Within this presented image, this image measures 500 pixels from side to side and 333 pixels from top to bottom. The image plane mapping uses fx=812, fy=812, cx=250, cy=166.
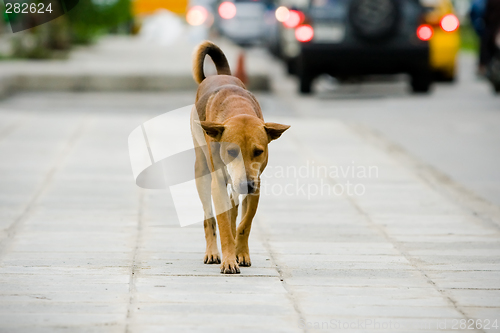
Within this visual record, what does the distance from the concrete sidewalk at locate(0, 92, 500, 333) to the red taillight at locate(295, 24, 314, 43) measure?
207 inches

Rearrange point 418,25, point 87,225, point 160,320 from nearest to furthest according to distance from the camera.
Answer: point 160,320 < point 87,225 < point 418,25

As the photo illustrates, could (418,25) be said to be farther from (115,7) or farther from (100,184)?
(115,7)

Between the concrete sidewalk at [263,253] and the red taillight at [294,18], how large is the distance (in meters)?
5.72

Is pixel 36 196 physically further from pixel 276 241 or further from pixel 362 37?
pixel 362 37

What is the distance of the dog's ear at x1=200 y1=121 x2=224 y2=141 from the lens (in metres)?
4.61

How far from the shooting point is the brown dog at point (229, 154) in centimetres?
458

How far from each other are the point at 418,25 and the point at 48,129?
7.23 metres

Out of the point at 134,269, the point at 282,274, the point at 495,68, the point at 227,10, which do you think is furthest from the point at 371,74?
the point at 227,10

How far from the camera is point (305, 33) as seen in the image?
1438cm

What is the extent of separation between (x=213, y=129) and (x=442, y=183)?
3953mm

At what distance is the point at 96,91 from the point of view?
51.7 ft

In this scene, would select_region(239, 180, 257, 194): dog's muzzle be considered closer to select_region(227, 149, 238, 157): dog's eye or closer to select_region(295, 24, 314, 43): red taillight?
select_region(227, 149, 238, 157): dog's eye

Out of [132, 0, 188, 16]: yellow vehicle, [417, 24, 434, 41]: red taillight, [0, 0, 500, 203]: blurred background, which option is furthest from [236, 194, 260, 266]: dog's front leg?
[132, 0, 188, 16]: yellow vehicle

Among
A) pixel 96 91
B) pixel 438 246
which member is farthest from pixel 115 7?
pixel 438 246
